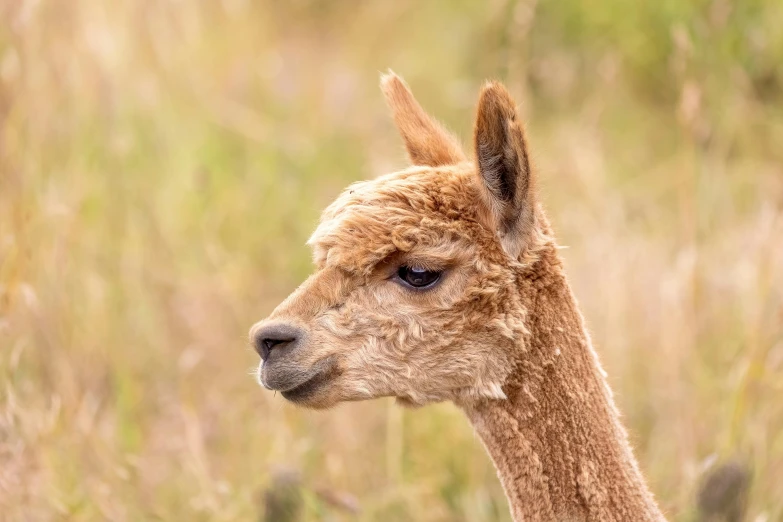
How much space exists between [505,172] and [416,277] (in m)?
0.40

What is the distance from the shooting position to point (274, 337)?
289 cm

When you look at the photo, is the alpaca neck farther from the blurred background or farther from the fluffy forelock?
the blurred background

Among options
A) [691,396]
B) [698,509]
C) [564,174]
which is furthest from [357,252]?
[564,174]

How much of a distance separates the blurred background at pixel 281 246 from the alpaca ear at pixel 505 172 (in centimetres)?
41

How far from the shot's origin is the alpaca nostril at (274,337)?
288cm

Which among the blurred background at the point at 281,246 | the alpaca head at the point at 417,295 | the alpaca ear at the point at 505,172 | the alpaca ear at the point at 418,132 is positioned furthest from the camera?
the blurred background at the point at 281,246

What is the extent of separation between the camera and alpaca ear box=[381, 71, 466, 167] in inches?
133

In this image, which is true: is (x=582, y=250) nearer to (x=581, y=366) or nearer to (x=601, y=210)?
(x=601, y=210)

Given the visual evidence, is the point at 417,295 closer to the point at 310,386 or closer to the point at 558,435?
the point at 310,386

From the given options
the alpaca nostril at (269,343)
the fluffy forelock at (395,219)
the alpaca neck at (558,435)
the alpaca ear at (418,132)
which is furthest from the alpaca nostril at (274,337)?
the alpaca ear at (418,132)

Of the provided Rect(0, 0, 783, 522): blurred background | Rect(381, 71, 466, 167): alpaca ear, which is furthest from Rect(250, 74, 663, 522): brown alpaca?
Rect(0, 0, 783, 522): blurred background

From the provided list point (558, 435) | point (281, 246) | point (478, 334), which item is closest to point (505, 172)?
point (478, 334)

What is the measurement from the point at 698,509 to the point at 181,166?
13.1 feet

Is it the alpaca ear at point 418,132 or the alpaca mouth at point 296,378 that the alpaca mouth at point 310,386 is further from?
the alpaca ear at point 418,132
